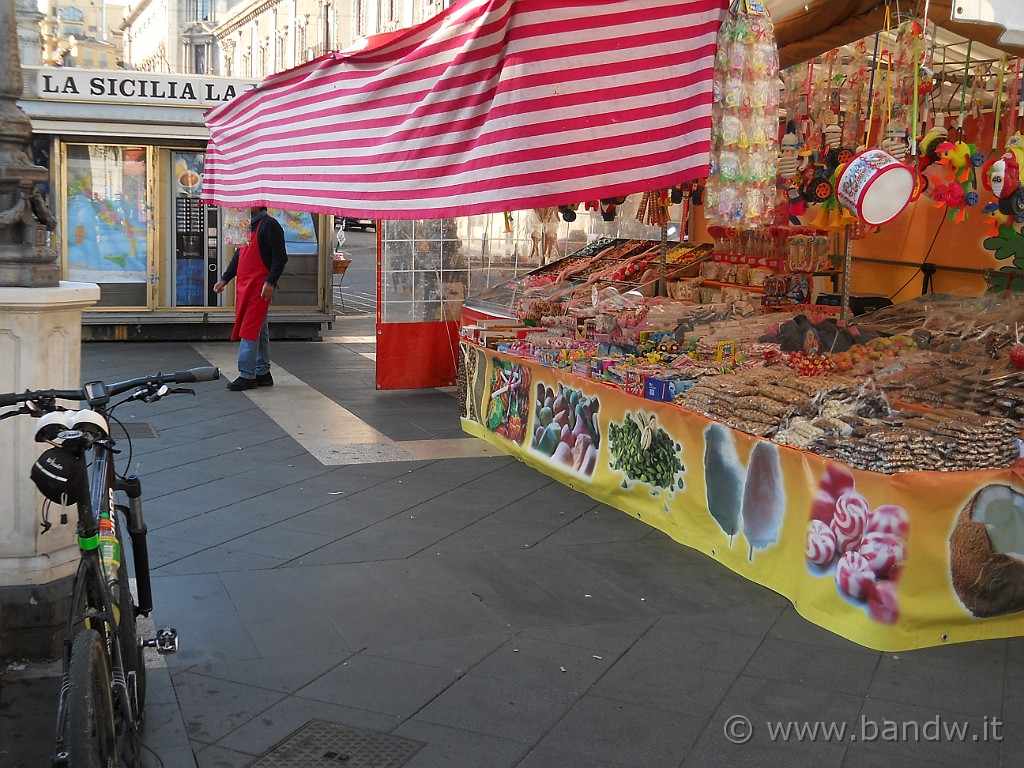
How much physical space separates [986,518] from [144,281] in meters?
11.0

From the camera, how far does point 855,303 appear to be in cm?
900

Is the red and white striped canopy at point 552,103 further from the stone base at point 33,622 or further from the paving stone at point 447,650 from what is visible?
the stone base at point 33,622

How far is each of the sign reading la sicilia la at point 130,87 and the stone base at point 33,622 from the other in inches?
362

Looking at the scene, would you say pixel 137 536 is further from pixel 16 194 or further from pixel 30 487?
pixel 16 194

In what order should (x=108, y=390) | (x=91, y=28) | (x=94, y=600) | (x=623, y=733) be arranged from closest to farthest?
(x=94, y=600), (x=108, y=390), (x=623, y=733), (x=91, y=28)

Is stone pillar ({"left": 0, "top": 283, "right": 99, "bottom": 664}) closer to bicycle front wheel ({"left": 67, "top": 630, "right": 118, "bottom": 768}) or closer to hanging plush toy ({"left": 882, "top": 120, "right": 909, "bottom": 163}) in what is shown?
bicycle front wheel ({"left": 67, "top": 630, "right": 118, "bottom": 768})

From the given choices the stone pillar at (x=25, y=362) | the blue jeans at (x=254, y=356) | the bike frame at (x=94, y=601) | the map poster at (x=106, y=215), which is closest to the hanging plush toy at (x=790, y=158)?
the stone pillar at (x=25, y=362)

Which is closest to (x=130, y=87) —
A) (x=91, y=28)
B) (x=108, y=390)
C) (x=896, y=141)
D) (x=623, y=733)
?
(x=896, y=141)

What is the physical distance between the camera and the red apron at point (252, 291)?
32.9 feet

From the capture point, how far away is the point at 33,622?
4008mm

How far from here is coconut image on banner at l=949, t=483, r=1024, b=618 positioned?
441 cm

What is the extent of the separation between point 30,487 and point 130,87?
32.0 ft

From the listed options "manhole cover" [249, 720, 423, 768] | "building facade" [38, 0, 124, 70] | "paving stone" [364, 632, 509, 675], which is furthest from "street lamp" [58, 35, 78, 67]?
"manhole cover" [249, 720, 423, 768]

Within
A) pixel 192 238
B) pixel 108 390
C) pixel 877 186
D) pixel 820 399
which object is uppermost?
pixel 877 186
